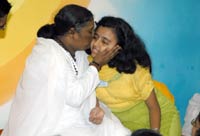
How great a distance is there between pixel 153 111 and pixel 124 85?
0.67 ft

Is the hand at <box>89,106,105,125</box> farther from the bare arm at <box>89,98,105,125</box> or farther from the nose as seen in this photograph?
the nose

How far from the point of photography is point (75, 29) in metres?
1.91

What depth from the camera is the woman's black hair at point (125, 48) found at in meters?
2.09

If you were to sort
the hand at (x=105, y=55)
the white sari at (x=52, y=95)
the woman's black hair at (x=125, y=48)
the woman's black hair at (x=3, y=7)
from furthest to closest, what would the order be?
the woman's black hair at (x=125, y=48), the hand at (x=105, y=55), the white sari at (x=52, y=95), the woman's black hair at (x=3, y=7)

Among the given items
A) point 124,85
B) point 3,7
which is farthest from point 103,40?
point 3,7

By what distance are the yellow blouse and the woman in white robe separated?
18 cm

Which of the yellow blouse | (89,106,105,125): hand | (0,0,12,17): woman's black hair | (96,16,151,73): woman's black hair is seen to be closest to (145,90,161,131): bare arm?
the yellow blouse

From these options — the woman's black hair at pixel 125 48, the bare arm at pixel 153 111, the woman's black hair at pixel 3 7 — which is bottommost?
the bare arm at pixel 153 111

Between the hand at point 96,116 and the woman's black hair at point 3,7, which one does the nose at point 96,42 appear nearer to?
the hand at point 96,116

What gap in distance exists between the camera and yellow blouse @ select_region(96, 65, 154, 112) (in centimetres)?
215

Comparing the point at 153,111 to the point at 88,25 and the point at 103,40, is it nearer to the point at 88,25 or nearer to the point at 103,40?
the point at 103,40

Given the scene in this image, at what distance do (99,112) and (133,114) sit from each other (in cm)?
32

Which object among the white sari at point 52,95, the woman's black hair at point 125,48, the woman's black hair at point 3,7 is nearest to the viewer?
the woman's black hair at point 3,7

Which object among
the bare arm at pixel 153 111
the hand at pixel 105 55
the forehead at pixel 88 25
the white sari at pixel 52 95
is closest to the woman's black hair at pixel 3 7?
the white sari at pixel 52 95
